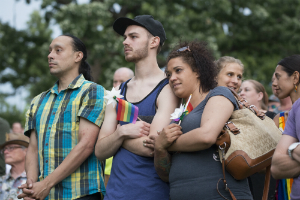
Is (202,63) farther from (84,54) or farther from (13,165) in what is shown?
(13,165)

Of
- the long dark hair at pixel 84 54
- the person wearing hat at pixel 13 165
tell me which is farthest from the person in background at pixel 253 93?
the person wearing hat at pixel 13 165

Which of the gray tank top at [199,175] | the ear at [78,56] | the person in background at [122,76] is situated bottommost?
the gray tank top at [199,175]

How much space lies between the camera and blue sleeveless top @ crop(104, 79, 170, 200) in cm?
308

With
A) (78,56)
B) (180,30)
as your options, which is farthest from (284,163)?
(180,30)

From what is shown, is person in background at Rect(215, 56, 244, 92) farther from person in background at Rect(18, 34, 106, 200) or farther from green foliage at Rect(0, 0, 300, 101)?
green foliage at Rect(0, 0, 300, 101)

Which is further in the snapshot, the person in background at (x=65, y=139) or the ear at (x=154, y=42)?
the ear at (x=154, y=42)

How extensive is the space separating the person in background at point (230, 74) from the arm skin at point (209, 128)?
1.55 meters

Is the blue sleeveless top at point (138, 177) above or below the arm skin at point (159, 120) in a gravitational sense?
below

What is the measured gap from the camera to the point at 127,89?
3.60 m

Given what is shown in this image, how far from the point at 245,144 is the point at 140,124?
0.95m

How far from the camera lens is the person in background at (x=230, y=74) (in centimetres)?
431

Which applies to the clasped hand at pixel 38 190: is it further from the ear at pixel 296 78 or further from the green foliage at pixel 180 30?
the green foliage at pixel 180 30

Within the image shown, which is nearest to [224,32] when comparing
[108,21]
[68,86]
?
[108,21]

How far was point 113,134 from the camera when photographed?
10.6 feet
